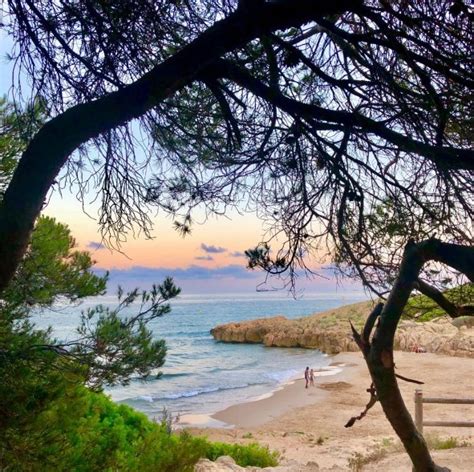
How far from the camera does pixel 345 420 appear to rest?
13.4 metres

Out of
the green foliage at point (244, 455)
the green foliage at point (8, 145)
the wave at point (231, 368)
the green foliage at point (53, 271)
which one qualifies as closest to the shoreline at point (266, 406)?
the wave at point (231, 368)

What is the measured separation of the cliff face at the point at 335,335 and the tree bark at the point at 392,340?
1078cm

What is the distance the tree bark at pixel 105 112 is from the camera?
1.90 m

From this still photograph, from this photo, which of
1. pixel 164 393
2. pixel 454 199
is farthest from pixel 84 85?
pixel 164 393

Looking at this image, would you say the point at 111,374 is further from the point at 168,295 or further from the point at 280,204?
the point at 280,204

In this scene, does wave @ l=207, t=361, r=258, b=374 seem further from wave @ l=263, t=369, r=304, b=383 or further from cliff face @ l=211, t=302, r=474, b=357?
cliff face @ l=211, t=302, r=474, b=357

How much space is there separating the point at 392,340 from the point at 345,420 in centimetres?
1240

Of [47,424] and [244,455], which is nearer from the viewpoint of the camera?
[47,424]

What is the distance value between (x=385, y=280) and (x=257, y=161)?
36.1 inches

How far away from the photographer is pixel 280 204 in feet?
10.8

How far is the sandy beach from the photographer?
7465 mm

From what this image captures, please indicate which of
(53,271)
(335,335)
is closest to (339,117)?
(53,271)

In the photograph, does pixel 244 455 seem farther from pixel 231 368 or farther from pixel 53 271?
pixel 231 368

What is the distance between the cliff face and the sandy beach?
1.65m
